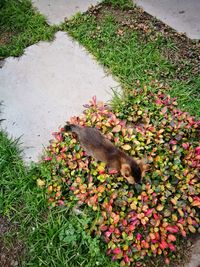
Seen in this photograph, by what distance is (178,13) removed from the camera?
15.1 feet

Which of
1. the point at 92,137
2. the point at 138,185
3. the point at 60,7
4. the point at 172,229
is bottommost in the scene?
the point at 172,229

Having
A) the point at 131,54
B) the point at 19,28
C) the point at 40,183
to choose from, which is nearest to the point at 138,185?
the point at 40,183

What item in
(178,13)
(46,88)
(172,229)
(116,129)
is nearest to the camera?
(172,229)

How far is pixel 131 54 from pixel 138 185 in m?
1.76

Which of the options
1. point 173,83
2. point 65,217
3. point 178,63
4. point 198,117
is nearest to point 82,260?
point 65,217

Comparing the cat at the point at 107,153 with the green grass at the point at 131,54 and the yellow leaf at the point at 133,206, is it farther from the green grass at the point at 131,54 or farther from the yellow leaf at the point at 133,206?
the green grass at the point at 131,54

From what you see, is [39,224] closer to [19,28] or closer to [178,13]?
[19,28]

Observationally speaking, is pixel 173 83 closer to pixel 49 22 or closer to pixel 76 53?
pixel 76 53

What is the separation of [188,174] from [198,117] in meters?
0.75

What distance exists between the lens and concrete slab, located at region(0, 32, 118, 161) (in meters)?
3.73

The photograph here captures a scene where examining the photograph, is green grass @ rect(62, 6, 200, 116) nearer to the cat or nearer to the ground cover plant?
the ground cover plant

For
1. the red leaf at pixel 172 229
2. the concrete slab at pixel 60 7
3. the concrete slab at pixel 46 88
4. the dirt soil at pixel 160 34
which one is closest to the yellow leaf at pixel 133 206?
the red leaf at pixel 172 229

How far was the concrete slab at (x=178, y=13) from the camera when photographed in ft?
14.4

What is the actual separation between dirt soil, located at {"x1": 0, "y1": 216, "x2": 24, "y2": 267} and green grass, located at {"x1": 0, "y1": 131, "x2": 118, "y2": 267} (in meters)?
0.02
